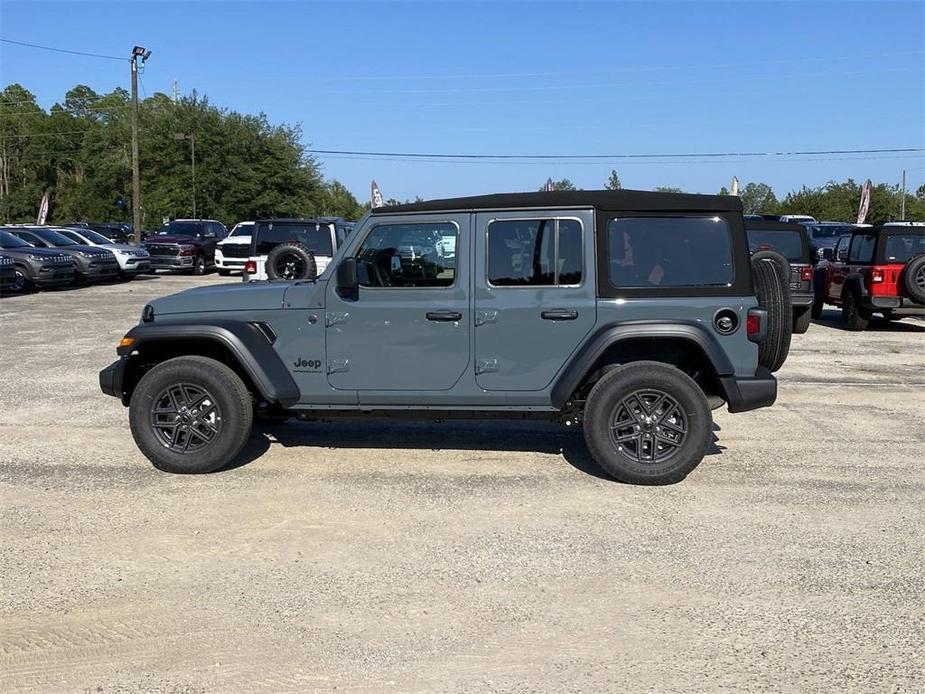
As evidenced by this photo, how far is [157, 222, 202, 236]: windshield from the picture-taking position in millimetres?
29516

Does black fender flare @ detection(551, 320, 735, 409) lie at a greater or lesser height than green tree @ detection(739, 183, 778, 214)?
lesser

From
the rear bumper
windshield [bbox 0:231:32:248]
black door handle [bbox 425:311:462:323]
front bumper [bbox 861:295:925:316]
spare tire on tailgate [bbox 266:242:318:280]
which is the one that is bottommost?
the rear bumper

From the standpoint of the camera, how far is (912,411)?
7.98 metres

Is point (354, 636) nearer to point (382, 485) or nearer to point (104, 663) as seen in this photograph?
point (104, 663)

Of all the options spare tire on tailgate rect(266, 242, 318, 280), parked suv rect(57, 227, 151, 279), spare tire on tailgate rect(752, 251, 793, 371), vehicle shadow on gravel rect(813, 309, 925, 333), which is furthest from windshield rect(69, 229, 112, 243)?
spare tire on tailgate rect(752, 251, 793, 371)

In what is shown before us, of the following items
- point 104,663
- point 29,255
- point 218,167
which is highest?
point 218,167

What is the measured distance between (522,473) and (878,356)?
7666 mm

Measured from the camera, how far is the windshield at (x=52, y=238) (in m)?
23.8

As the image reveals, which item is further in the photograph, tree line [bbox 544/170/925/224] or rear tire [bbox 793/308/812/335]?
tree line [bbox 544/170/925/224]

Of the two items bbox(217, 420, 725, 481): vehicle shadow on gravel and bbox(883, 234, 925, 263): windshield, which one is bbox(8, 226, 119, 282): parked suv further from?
bbox(883, 234, 925, 263): windshield

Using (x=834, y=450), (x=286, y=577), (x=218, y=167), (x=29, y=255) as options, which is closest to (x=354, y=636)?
(x=286, y=577)

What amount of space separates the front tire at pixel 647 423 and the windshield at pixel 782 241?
→ 8.19 m

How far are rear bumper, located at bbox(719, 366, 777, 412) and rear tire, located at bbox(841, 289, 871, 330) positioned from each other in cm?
920

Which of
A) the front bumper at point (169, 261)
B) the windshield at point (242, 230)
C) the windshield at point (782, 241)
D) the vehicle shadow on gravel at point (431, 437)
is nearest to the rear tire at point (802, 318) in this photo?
the windshield at point (782, 241)
